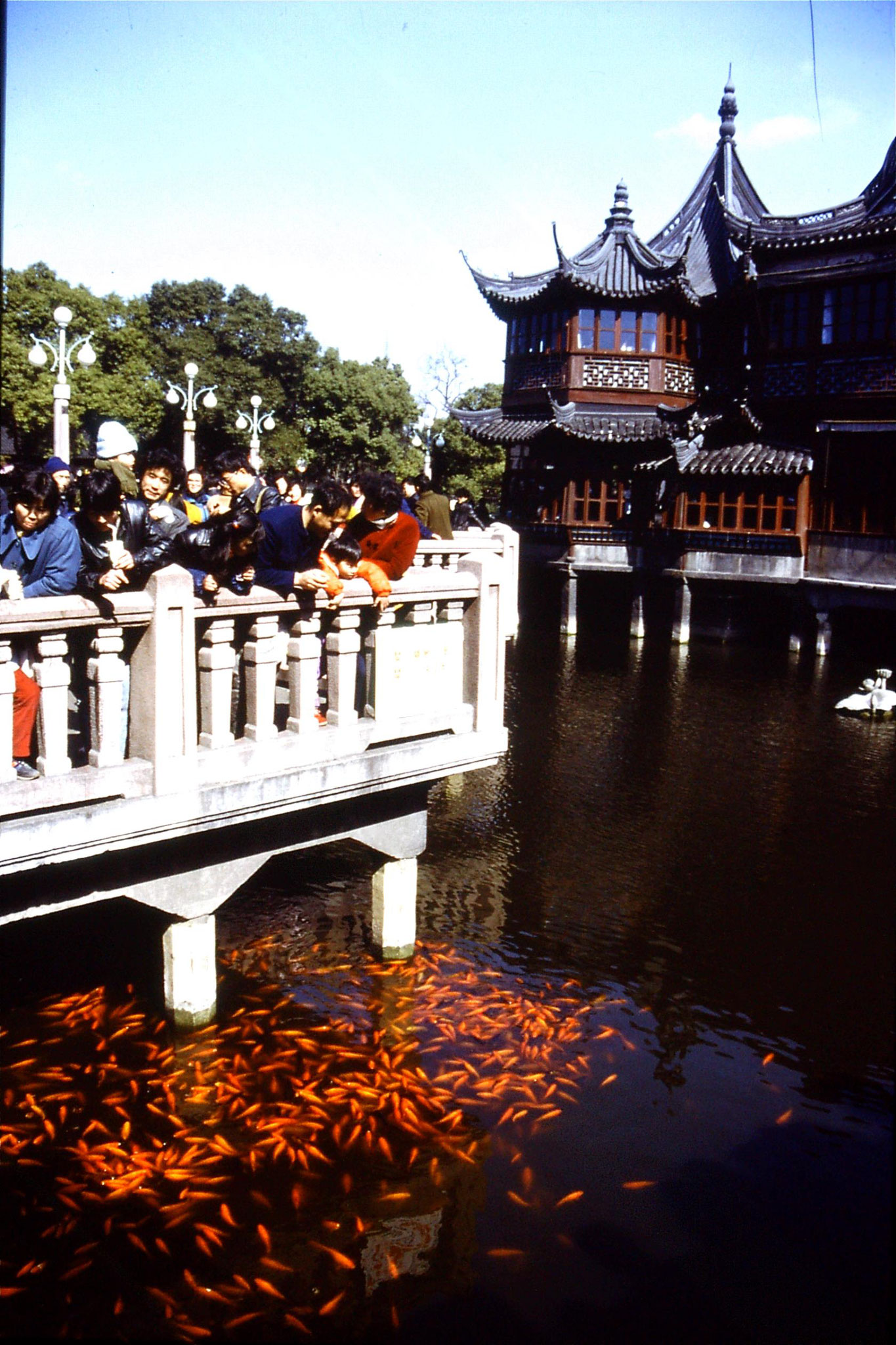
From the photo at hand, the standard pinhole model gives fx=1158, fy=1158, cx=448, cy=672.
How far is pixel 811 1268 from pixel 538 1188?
5.45 feet

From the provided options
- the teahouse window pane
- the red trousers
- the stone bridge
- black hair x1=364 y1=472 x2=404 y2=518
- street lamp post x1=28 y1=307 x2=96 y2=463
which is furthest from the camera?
the teahouse window pane

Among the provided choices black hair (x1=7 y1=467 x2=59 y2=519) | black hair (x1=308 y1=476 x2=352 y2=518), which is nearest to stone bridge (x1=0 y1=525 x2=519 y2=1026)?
black hair (x1=308 y1=476 x2=352 y2=518)

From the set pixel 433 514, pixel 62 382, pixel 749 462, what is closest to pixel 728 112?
pixel 749 462

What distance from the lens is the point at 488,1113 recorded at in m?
8.12

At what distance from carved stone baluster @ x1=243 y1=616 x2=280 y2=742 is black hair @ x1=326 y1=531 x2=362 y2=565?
2.36ft

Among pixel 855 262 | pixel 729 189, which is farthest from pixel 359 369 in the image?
pixel 855 262

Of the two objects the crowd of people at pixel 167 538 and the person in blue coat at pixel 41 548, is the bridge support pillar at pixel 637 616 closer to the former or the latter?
the crowd of people at pixel 167 538

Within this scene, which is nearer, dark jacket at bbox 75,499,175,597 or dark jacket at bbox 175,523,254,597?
dark jacket at bbox 75,499,175,597

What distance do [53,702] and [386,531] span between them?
2.83 meters

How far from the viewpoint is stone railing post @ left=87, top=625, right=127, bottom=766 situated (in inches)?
262

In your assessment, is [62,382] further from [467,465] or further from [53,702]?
[467,465]

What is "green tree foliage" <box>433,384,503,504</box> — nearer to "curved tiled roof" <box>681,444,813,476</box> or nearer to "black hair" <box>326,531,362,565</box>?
"curved tiled roof" <box>681,444,813,476</box>

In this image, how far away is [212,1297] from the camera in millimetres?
6273

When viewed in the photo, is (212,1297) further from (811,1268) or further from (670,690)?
(670,690)
